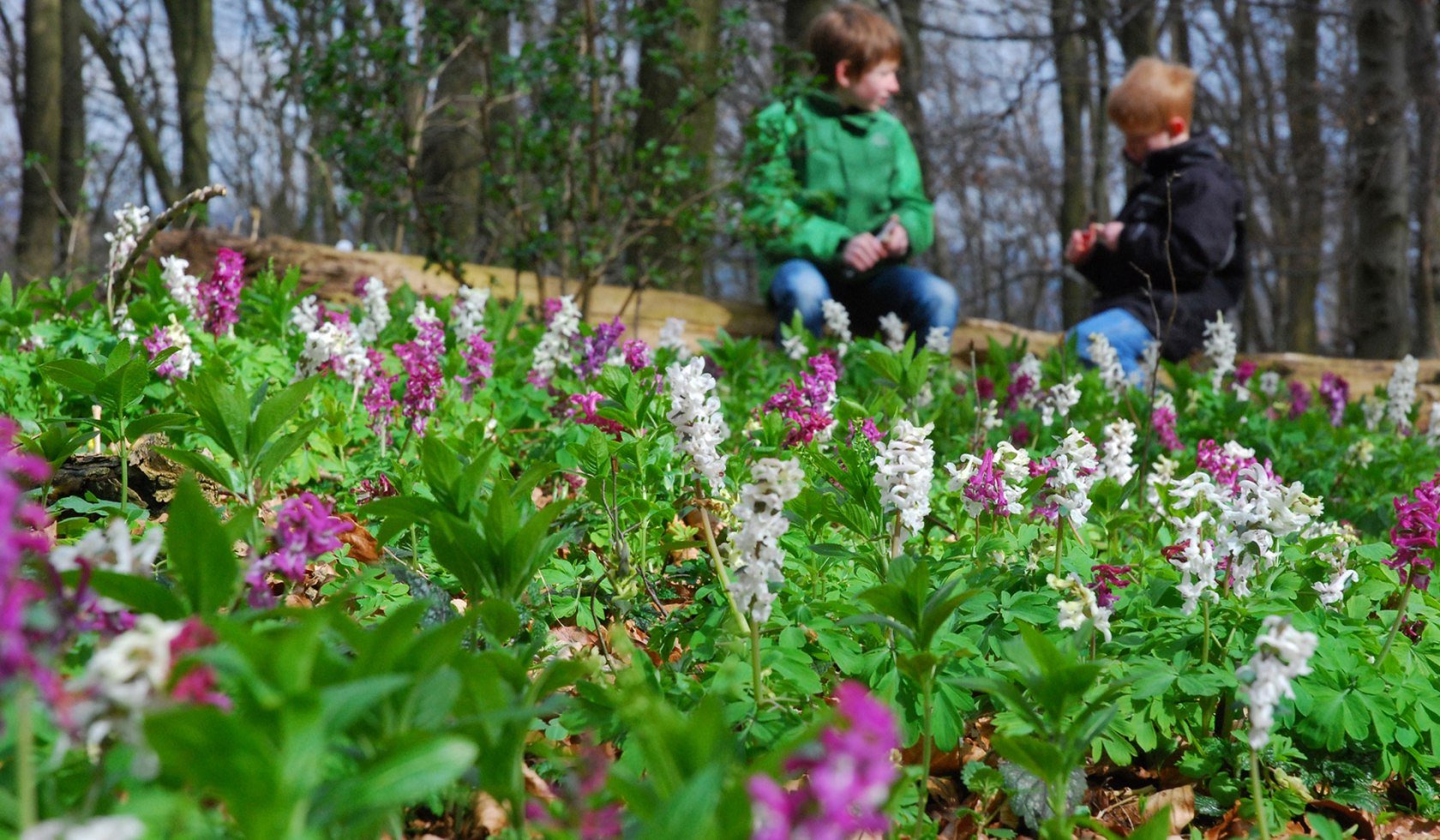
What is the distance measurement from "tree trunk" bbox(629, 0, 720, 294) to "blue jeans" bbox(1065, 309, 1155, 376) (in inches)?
102

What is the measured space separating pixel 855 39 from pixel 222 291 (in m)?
4.37

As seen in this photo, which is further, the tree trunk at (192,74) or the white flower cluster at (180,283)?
the tree trunk at (192,74)

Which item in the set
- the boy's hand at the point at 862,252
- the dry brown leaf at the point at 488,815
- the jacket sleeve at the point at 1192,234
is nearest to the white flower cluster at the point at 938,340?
the boy's hand at the point at 862,252

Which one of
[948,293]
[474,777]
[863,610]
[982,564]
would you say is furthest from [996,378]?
[474,777]

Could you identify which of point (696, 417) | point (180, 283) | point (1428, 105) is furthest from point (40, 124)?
point (1428, 105)

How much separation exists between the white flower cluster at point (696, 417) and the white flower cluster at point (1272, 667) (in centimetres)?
111

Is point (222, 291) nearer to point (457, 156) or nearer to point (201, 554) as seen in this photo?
point (201, 554)

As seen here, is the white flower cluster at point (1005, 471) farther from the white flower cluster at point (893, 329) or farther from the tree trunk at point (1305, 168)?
the tree trunk at point (1305, 168)

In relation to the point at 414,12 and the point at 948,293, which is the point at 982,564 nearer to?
the point at 948,293

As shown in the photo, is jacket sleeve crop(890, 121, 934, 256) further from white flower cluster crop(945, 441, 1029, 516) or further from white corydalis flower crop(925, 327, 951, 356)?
white flower cluster crop(945, 441, 1029, 516)

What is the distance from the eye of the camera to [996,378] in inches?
224

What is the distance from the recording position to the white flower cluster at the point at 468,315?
4793 millimetres

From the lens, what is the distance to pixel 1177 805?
7.48ft

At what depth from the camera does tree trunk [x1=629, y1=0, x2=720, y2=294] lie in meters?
6.50
